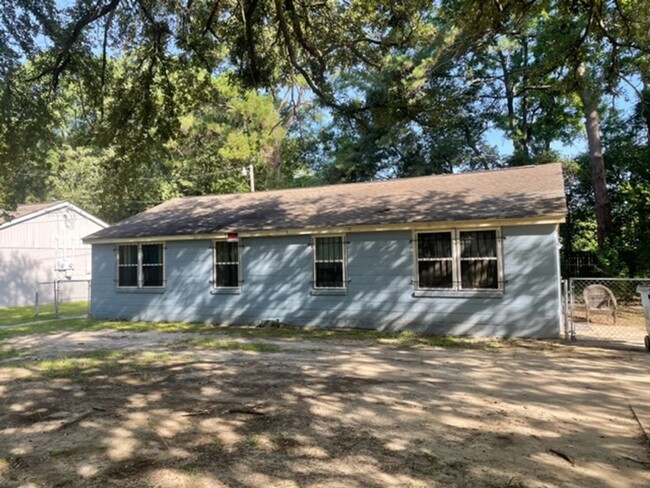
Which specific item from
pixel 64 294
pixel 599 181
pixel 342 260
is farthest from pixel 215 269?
pixel 599 181

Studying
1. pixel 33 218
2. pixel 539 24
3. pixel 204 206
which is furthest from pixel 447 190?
pixel 33 218

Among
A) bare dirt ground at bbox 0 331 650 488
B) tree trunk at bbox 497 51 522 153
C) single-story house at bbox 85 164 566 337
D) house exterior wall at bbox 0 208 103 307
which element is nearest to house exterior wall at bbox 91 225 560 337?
single-story house at bbox 85 164 566 337

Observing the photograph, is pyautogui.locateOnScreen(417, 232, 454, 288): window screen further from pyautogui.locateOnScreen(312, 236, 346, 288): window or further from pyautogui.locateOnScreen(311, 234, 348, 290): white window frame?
pyautogui.locateOnScreen(312, 236, 346, 288): window

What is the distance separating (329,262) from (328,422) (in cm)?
772

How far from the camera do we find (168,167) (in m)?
27.9

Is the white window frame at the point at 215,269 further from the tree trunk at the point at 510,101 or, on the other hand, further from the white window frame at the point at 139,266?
the tree trunk at the point at 510,101

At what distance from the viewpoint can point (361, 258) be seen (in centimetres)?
1182

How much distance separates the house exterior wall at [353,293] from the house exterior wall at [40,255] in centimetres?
900

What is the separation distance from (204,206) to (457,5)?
10.9 m

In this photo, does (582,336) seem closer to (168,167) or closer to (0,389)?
(0,389)

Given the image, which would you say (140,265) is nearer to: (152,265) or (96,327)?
(152,265)

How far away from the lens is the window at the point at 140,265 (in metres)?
14.4

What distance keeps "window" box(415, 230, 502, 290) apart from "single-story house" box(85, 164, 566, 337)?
0.9 inches

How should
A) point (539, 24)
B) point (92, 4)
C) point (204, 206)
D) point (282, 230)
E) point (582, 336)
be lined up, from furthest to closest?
point (539, 24)
point (204, 206)
point (282, 230)
point (582, 336)
point (92, 4)
